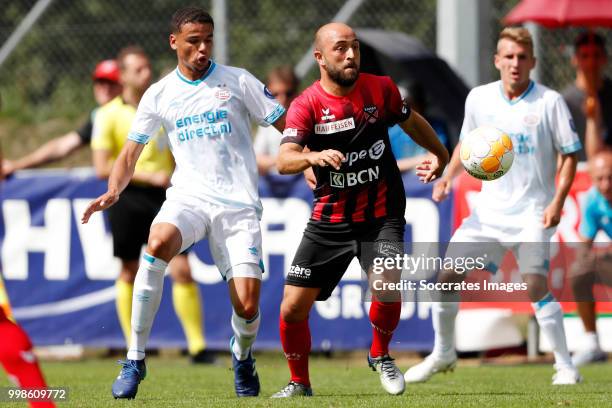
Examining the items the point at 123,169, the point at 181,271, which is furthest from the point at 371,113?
the point at 181,271

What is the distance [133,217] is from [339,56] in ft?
14.1

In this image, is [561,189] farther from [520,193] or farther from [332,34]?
[332,34]

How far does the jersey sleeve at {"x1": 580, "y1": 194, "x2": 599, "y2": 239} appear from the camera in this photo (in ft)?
36.4

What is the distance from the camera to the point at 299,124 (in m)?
7.76

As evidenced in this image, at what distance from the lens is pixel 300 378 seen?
823 centimetres

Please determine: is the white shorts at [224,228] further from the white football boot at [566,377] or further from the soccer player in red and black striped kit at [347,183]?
the white football boot at [566,377]

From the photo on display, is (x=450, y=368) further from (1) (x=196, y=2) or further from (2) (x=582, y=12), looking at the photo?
(1) (x=196, y=2)

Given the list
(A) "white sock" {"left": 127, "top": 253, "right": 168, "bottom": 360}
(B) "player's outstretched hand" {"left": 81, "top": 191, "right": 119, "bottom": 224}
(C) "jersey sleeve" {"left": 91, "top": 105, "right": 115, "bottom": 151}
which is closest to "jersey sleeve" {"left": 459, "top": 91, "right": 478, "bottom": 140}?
(A) "white sock" {"left": 127, "top": 253, "right": 168, "bottom": 360}

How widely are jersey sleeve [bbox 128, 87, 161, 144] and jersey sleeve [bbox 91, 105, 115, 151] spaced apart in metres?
3.44

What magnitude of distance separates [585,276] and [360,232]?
12.3ft

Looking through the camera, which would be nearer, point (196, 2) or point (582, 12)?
point (582, 12)

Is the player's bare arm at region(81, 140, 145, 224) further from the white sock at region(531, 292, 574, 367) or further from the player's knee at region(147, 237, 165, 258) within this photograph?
the white sock at region(531, 292, 574, 367)

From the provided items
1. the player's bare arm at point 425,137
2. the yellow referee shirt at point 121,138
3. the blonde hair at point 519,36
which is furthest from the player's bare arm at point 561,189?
the yellow referee shirt at point 121,138

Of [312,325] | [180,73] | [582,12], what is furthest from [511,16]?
[180,73]
